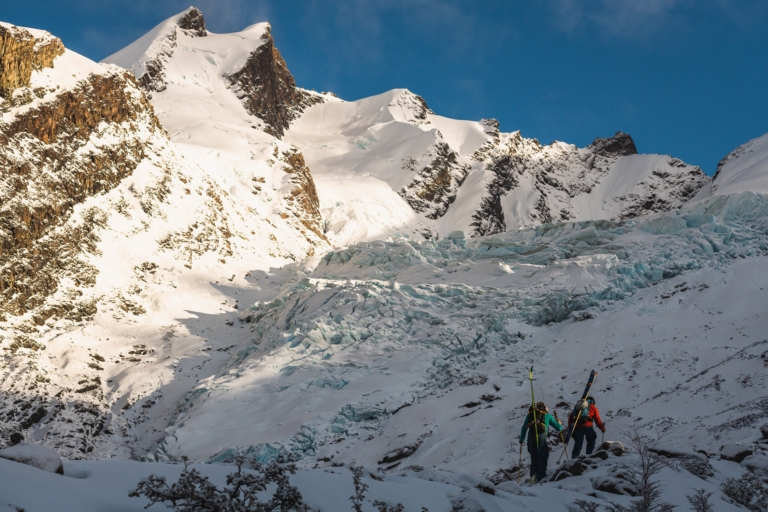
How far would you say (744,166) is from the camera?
83.2 meters

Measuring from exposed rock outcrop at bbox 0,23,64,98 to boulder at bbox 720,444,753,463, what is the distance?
54.1m

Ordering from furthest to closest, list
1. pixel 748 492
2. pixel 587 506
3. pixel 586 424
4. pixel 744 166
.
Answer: pixel 744 166, pixel 586 424, pixel 748 492, pixel 587 506

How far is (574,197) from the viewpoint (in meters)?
105

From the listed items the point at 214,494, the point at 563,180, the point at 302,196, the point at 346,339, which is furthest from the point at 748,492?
the point at 563,180

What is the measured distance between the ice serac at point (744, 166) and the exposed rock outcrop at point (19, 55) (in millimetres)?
59956

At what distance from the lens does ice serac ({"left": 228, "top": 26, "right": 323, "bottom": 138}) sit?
362 feet

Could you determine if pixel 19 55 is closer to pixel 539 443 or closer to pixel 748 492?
pixel 539 443

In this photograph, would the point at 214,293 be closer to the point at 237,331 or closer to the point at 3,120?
the point at 237,331

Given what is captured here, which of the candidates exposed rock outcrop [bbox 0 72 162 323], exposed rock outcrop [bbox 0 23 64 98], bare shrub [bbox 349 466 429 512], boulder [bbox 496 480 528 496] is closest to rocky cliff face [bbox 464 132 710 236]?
exposed rock outcrop [bbox 0 72 162 323]

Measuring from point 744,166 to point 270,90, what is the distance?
2892 inches

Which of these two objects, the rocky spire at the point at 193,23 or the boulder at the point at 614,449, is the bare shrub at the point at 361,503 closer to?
the boulder at the point at 614,449

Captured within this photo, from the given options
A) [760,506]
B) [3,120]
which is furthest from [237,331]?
[760,506]

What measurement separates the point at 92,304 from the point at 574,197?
79353mm

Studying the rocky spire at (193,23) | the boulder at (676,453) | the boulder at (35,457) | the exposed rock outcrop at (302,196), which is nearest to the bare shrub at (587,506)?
the boulder at (676,453)
